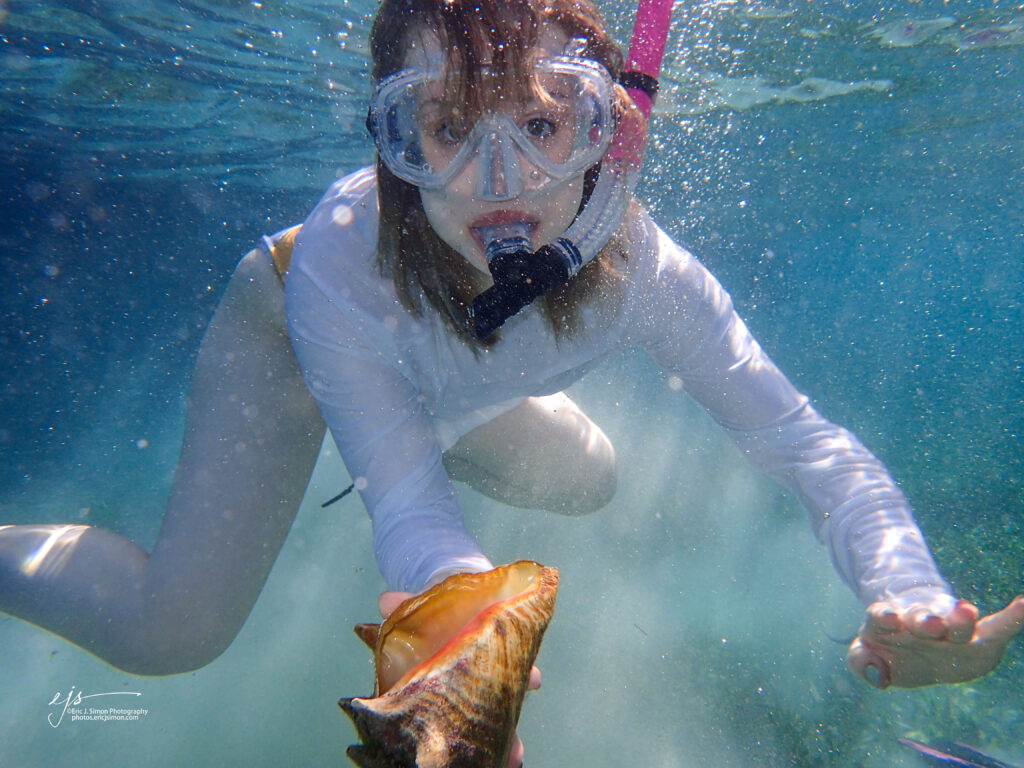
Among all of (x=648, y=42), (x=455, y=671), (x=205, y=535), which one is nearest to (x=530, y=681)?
(x=455, y=671)

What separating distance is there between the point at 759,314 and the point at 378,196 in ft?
185

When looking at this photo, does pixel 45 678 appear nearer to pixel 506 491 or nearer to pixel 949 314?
pixel 506 491

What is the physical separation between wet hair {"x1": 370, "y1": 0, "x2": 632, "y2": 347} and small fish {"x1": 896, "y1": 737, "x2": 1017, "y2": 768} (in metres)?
6.19

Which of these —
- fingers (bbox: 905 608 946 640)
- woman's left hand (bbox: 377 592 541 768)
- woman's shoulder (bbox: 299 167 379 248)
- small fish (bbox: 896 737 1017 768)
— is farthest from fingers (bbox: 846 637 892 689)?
small fish (bbox: 896 737 1017 768)

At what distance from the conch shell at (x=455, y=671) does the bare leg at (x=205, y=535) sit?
2.13 m

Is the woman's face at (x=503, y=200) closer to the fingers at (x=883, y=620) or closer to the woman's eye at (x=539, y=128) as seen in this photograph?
the woman's eye at (x=539, y=128)

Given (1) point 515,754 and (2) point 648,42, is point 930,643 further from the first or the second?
(2) point 648,42

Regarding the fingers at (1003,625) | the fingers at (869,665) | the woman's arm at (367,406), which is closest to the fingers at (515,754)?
the woman's arm at (367,406)

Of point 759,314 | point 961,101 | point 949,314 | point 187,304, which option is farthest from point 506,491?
point 949,314

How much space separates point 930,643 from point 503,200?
2.06 meters

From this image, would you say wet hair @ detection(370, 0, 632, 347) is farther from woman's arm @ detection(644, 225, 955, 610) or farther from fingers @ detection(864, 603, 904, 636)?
fingers @ detection(864, 603, 904, 636)

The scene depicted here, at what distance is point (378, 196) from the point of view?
2.40 meters

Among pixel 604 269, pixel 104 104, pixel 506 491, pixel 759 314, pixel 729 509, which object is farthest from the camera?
pixel 759 314

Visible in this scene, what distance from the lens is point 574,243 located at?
7.12 feet
